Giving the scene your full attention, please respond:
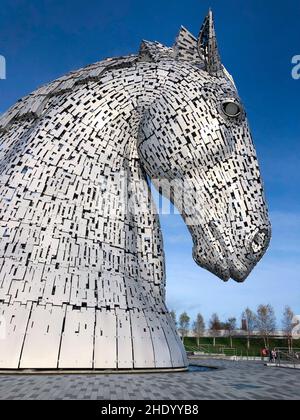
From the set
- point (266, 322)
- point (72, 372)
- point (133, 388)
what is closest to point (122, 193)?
point (72, 372)

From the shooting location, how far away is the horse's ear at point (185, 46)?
695cm

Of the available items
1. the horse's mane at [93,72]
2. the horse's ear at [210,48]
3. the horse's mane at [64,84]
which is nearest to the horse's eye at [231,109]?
the horse's ear at [210,48]

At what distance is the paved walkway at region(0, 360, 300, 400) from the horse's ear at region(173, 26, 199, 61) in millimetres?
4965

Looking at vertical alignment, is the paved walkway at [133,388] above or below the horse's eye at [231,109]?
below

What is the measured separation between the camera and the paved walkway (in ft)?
11.3

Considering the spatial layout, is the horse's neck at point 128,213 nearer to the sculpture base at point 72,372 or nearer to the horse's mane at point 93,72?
the horse's mane at point 93,72

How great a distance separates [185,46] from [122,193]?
2824 millimetres

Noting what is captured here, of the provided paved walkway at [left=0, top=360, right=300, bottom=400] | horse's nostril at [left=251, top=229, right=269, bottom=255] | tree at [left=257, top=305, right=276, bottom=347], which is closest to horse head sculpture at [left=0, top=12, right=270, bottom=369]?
horse's nostril at [left=251, top=229, right=269, bottom=255]

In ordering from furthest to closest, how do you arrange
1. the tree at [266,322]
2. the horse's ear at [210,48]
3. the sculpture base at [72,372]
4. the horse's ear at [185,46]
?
the tree at [266,322], the horse's ear at [185,46], the horse's ear at [210,48], the sculpture base at [72,372]

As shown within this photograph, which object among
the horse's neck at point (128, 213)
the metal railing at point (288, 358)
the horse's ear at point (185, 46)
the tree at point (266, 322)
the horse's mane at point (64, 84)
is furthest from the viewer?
the tree at point (266, 322)

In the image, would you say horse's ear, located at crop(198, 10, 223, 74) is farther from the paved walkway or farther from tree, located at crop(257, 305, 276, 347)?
tree, located at crop(257, 305, 276, 347)

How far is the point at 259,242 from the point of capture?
5.97 m

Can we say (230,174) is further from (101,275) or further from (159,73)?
(101,275)

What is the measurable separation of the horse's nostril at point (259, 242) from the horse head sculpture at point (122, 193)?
14 millimetres
